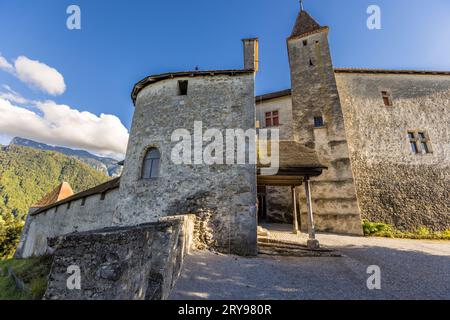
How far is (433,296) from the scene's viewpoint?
375 centimetres

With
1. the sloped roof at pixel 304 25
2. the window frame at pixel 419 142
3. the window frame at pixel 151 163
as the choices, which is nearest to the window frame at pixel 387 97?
the window frame at pixel 419 142

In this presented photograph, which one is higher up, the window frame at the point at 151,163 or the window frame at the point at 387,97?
the window frame at the point at 387,97

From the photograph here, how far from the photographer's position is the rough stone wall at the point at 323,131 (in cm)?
1059

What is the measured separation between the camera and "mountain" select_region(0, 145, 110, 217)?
6800cm

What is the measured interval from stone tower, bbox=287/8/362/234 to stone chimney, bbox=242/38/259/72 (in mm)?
5016

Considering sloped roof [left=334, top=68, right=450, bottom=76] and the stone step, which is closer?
the stone step

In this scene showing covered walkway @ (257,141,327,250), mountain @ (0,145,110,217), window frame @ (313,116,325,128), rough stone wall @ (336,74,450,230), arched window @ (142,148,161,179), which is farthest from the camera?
mountain @ (0,145,110,217)

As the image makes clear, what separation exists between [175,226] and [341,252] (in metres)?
5.87

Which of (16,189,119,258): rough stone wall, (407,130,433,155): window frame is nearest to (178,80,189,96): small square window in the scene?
(16,189,119,258): rough stone wall

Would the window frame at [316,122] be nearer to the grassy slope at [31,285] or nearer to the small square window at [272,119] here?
the small square window at [272,119]

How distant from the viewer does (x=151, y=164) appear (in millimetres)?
8523

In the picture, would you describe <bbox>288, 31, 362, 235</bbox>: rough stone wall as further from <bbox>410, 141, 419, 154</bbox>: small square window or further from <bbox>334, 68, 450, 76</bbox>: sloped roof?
<bbox>410, 141, 419, 154</bbox>: small square window

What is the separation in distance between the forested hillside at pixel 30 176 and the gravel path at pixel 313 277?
62538 mm

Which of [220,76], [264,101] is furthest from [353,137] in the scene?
[220,76]
